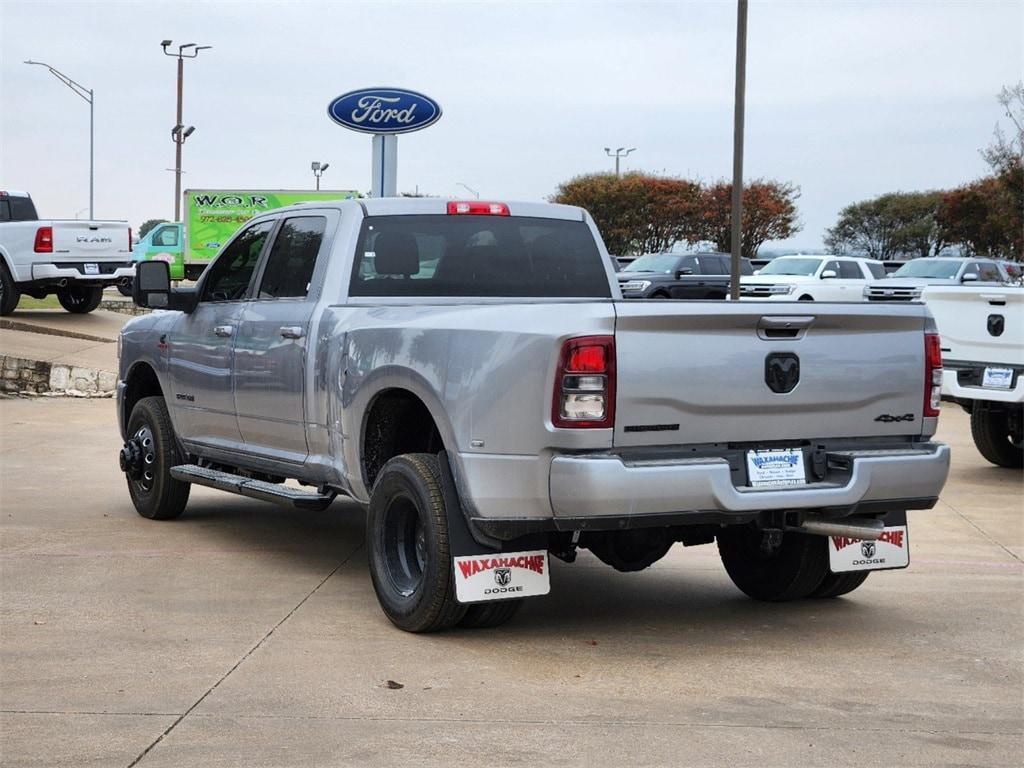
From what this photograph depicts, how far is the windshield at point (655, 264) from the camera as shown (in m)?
34.8

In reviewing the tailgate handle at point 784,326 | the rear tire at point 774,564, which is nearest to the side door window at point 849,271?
the rear tire at point 774,564

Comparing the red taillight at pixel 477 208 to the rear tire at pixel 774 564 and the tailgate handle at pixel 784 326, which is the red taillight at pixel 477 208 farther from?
the tailgate handle at pixel 784 326

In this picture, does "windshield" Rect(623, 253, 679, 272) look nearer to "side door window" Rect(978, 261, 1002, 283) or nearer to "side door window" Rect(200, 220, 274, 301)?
"side door window" Rect(978, 261, 1002, 283)

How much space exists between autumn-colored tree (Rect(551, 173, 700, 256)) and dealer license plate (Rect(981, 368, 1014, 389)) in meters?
53.6

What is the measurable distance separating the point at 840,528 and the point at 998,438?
23.9ft

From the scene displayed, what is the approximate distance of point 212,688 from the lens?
18.5 feet

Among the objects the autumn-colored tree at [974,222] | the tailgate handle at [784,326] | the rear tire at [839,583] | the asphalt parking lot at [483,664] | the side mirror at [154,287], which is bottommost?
the asphalt parking lot at [483,664]

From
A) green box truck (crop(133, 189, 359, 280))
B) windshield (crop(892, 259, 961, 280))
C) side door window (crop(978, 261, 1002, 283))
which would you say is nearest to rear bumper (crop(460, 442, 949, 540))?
side door window (crop(978, 261, 1002, 283))

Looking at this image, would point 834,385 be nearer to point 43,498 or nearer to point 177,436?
point 177,436

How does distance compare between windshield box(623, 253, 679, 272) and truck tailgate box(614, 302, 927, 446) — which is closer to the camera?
truck tailgate box(614, 302, 927, 446)

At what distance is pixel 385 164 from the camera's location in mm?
18203

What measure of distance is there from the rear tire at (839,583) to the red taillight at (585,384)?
2.03m

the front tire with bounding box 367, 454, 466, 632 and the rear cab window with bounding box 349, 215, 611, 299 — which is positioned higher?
the rear cab window with bounding box 349, 215, 611, 299

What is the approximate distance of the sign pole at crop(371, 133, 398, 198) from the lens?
58.7 ft
